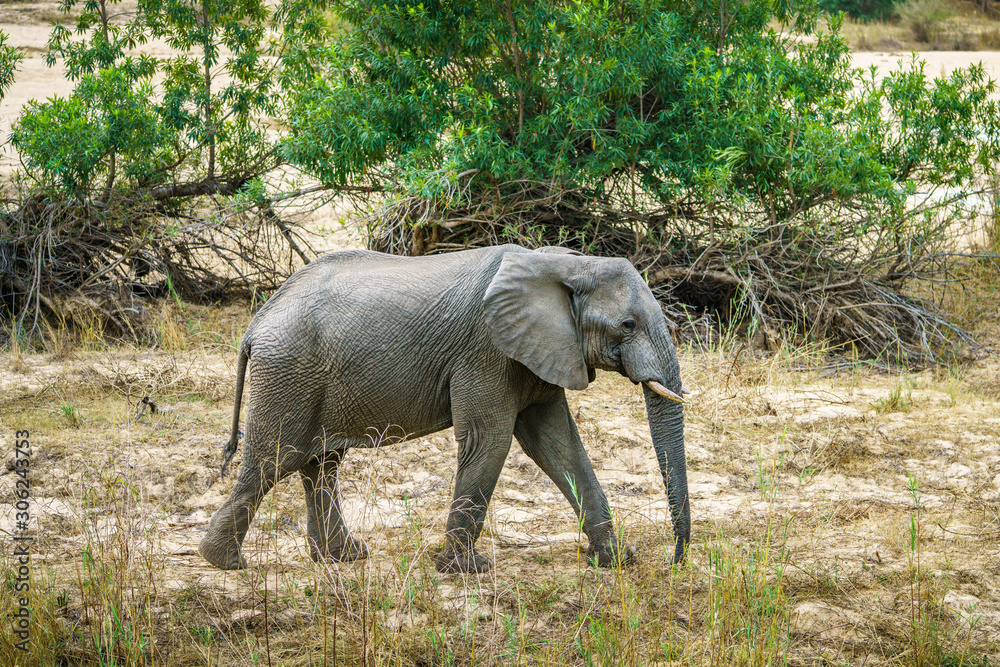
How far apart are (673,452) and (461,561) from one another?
1.13m

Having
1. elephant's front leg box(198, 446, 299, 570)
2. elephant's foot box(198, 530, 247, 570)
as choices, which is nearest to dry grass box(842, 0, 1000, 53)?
elephant's front leg box(198, 446, 299, 570)

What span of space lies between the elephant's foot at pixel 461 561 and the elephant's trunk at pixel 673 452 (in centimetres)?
93

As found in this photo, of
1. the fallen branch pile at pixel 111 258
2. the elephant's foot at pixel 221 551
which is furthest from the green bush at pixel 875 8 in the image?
the elephant's foot at pixel 221 551

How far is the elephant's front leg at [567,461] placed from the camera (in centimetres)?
460

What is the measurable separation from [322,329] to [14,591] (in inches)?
64.9

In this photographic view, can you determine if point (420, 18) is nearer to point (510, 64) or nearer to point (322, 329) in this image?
point (510, 64)

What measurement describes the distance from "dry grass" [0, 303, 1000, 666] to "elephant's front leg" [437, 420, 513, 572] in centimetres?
11

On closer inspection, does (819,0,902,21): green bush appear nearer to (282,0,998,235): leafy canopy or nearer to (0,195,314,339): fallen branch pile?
(282,0,998,235): leafy canopy

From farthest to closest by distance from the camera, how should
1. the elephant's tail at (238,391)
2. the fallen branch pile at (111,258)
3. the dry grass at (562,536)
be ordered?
1. the fallen branch pile at (111,258)
2. the elephant's tail at (238,391)
3. the dry grass at (562,536)

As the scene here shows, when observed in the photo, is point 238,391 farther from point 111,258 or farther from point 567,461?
point 111,258

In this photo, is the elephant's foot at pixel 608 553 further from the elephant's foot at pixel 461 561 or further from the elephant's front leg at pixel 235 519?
the elephant's front leg at pixel 235 519

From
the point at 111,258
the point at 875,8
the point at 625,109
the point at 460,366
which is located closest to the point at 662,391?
the point at 460,366

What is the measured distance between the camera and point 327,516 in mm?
4750

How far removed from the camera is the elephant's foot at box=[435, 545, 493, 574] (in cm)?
446
